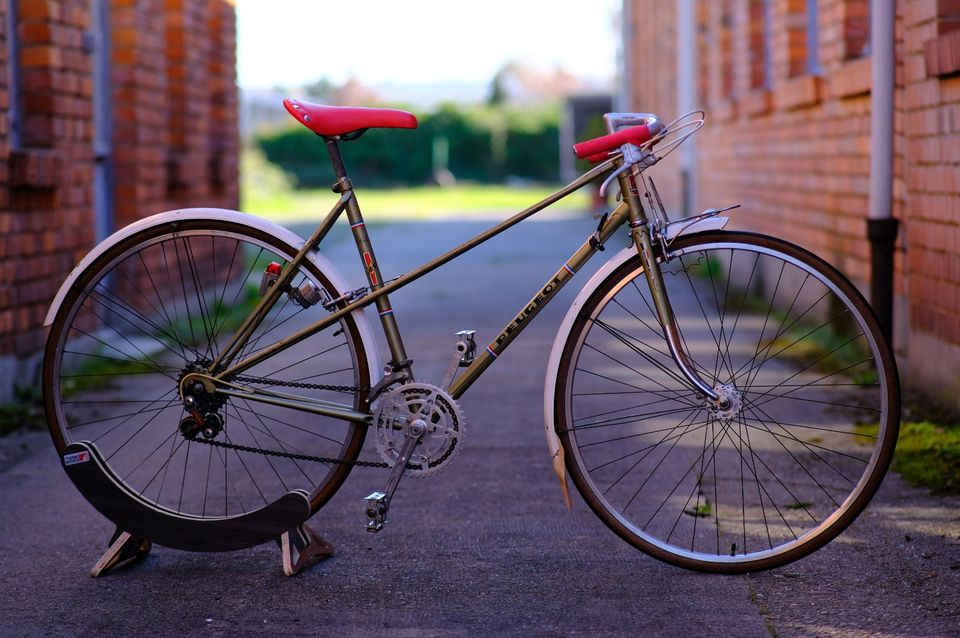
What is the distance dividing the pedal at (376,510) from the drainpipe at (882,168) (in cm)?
357

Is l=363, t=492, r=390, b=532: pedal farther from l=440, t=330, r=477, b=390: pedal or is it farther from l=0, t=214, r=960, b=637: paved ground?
l=440, t=330, r=477, b=390: pedal

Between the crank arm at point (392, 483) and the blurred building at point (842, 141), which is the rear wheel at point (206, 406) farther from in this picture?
the blurred building at point (842, 141)

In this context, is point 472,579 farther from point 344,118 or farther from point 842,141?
point 842,141

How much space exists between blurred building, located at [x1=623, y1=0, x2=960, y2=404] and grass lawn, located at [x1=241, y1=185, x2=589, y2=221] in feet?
37.3

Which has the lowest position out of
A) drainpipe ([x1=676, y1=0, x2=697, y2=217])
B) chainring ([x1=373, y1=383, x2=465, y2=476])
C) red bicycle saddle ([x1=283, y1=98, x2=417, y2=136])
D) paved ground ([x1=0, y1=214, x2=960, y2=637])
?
paved ground ([x1=0, y1=214, x2=960, y2=637])

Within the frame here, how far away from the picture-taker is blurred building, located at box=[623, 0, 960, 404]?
565 centimetres

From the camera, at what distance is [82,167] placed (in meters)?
7.48

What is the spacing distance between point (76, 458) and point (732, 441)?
1.79m

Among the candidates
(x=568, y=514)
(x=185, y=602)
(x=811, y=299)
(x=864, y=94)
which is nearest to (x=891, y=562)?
(x=568, y=514)

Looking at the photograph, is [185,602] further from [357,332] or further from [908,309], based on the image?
[908,309]

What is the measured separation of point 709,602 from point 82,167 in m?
5.12

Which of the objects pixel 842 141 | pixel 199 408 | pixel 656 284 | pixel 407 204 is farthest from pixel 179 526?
pixel 407 204

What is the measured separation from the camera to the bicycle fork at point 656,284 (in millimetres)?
3543

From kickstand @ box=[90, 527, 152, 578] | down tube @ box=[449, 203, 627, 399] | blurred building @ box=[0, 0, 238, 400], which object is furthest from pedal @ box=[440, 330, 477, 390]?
blurred building @ box=[0, 0, 238, 400]
